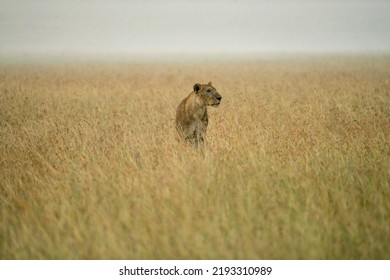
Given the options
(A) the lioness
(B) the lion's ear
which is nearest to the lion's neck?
(A) the lioness

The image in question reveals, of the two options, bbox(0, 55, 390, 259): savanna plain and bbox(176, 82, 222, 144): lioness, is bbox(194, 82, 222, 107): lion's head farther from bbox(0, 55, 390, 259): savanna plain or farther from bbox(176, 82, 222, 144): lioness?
bbox(0, 55, 390, 259): savanna plain

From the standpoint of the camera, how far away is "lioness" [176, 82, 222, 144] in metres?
7.27

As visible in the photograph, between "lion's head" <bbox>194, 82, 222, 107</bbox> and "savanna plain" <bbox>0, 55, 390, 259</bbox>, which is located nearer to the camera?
"savanna plain" <bbox>0, 55, 390, 259</bbox>

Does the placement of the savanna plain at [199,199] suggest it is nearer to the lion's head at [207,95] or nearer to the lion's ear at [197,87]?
the lion's head at [207,95]

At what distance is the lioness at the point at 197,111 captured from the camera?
7.27 metres

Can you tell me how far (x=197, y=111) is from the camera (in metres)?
7.41

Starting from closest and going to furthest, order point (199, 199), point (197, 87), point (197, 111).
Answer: point (199, 199), point (197, 87), point (197, 111)

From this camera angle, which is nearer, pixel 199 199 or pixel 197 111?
pixel 199 199

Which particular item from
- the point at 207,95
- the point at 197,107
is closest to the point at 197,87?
the point at 207,95

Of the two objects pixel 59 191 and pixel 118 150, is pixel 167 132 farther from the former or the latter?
pixel 59 191

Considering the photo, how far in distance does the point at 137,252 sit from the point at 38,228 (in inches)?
48.6

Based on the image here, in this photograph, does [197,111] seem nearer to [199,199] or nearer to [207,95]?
[207,95]

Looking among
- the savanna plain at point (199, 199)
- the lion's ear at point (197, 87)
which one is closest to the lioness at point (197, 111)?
the lion's ear at point (197, 87)
